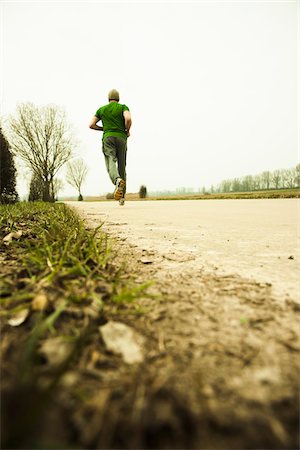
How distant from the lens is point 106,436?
37 centimetres

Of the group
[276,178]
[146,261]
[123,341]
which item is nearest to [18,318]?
[123,341]

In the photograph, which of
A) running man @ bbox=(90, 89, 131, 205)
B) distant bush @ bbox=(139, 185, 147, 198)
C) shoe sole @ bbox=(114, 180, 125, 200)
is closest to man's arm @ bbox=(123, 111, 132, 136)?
running man @ bbox=(90, 89, 131, 205)

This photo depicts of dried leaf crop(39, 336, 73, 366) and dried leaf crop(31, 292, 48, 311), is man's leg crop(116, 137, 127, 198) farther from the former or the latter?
dried leaf crop(39, 336, 73, 366)

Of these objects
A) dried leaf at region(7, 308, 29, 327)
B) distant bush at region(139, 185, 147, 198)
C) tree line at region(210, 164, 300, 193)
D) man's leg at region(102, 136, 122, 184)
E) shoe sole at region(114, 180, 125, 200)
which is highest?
tree line at region(210, 164, 300, 193)

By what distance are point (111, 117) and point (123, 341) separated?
5.34 meters

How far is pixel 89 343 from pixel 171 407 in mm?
249

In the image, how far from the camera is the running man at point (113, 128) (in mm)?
5119

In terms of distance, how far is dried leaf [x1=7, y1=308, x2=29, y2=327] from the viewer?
0.67 m

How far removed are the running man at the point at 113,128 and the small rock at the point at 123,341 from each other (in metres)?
4.54

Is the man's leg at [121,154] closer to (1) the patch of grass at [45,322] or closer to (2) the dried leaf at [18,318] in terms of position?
(1) the patch of grass at [45,322]

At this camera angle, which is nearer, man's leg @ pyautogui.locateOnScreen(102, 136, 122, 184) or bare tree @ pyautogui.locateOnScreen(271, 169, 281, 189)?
man's leg @ pyautogui.locateOnScreen(102, 136, 122, 184)

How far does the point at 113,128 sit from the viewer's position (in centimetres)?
523

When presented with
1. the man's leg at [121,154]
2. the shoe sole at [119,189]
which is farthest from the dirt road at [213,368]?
the man's leg at [121,154]

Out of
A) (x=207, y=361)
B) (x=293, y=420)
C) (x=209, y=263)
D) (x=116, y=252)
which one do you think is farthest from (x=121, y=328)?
(x=116, y=252)
